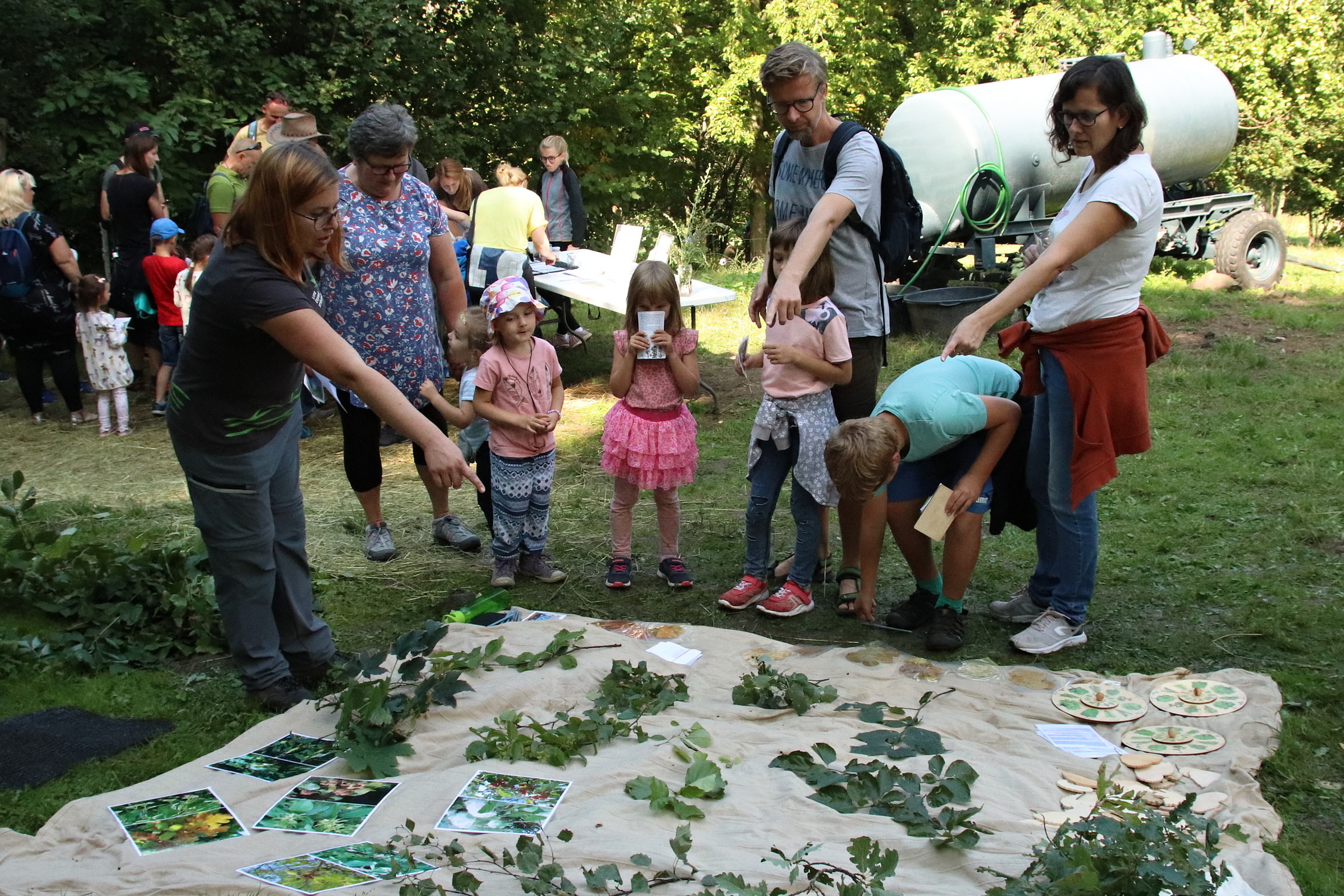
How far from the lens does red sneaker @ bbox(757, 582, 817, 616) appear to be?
4.36 metres

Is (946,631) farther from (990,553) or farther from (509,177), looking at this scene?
(509,177)

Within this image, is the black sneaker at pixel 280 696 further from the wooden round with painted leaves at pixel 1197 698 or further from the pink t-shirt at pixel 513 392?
the wooden round with painted leaves at pixel 1197 698

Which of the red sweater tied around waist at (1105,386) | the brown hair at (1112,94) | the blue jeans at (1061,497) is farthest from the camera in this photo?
the blue jeans at (1061,497)

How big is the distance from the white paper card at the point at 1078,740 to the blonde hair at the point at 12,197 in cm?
801

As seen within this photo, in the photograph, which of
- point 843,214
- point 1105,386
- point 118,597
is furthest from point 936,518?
point 118,597

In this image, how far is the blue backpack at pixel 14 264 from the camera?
786cm

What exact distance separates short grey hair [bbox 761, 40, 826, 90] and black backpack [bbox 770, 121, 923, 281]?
0.27 meters

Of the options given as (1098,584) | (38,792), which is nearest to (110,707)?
(38,792)

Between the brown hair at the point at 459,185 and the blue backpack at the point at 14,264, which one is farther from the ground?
the brown hair at the point at 459,185

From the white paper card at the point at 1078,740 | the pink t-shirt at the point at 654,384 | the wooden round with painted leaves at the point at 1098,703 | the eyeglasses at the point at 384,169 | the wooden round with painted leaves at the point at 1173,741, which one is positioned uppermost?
the eyeglasses at the point at 384,169

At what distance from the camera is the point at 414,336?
4.52 m

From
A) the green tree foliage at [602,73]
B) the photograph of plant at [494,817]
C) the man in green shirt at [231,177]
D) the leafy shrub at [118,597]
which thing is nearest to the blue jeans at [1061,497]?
the photograph of plant at [494,817]

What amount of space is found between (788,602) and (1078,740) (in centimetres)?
139

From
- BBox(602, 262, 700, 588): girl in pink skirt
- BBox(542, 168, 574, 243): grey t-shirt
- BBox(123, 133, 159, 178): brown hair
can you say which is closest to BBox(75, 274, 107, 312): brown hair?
BBox(123, 133, 159, 178): brown hair
